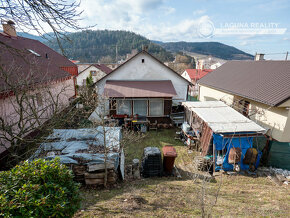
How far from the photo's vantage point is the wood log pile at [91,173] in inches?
255

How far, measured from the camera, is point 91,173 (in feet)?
21.4

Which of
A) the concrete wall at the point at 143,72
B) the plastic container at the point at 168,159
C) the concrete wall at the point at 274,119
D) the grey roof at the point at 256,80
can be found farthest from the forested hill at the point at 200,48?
the plastic container at the point at 168,159

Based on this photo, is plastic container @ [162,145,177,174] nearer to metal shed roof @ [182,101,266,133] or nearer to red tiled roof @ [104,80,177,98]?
metal shed roof @ [182,101,266,133]

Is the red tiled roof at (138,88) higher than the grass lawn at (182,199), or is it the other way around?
the red tiled roof at (138,88)

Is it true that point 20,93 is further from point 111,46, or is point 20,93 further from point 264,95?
point 111,46

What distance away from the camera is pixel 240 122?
9492 millimetres

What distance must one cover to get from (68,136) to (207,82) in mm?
15408

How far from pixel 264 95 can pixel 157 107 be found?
7.83 m

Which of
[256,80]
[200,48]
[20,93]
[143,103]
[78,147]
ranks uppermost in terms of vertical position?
[200,48]

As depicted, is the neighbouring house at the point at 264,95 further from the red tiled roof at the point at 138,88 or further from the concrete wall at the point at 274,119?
the red tiled roof at the point at 138,88

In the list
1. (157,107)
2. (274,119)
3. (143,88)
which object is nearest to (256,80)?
(274,119)

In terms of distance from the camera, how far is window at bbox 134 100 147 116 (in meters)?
14.1

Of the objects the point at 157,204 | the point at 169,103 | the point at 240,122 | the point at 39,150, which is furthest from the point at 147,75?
the point at 157,204

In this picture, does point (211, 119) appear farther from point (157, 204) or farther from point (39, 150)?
point (39, 150)
